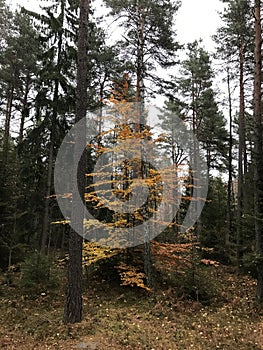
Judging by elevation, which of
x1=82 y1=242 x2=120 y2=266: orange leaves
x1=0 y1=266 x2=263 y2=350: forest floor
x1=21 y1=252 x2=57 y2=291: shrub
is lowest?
x1=0 y1=266 x2=263 y2=350: forest floor

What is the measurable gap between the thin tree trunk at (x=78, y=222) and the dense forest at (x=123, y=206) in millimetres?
32

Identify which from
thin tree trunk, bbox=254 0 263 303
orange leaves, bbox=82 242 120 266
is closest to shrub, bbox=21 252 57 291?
orange leaves, bbox=82 242 120 266

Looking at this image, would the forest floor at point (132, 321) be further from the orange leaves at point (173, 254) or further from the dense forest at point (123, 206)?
the orange leaves at point (173, 254)

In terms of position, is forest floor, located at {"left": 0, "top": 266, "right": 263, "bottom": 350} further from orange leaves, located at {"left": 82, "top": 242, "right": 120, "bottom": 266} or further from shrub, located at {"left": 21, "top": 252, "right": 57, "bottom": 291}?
orange leaves, located at {"left": 82, "top": 242, "right": 120, "bottom": 266}

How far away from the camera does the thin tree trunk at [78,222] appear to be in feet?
25.8

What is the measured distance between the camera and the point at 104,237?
11539mm

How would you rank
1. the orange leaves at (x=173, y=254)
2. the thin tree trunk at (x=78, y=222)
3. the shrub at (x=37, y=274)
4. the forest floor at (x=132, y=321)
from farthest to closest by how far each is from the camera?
the orange leaves at (x=173, y=254) < the shrub at (x=37, y=274) < the thin tree trunk at (x=78, y=222) < the forest floor at (x=132, y=321)

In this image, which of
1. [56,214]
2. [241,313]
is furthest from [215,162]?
[241,313]

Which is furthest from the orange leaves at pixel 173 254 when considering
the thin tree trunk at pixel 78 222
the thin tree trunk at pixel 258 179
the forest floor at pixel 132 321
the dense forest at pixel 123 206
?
the thin tree trunk at pixel 78 222

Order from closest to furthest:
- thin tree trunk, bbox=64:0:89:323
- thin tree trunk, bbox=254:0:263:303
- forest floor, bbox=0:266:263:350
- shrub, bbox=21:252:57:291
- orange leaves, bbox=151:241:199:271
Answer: forest floor, bbox=0:266:263:350, thin tree trunk, bbox=64:0:89:323, thin tree trunk, bbox=254:0:263:303, shrub, bbox=21:252:57:291, orange leaves, bbox=151:241:199:271

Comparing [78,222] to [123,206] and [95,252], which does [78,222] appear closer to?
[95,252]

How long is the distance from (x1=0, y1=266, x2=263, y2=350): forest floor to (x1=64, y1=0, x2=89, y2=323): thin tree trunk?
1.42 ft

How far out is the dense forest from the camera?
26.0 feet

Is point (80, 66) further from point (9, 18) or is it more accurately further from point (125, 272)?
point (9, 18)
